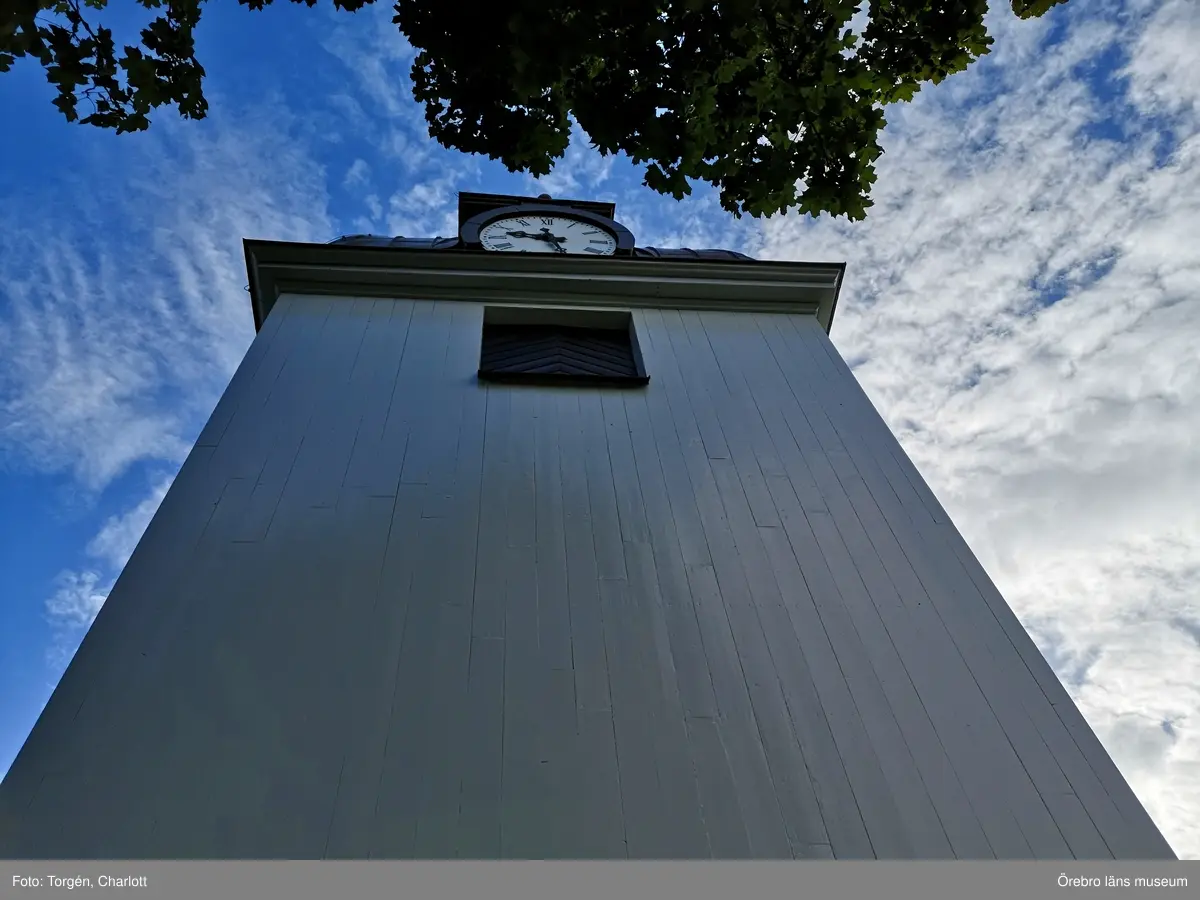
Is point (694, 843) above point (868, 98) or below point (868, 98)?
below

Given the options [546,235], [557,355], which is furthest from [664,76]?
[546,235]

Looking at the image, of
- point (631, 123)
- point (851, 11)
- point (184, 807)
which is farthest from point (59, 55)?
point (851, 11)

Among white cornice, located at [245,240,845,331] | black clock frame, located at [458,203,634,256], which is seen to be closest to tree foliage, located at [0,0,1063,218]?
white cornice, located at [245,240,845,331]

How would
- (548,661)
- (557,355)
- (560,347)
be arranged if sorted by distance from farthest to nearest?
1. (560,347)
2. (557,355)
3. (548,661)

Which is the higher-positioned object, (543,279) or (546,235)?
(546,235)

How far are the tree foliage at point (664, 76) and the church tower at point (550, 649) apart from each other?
5.50 feet

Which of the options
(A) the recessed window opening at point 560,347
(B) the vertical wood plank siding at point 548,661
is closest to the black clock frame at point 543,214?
(A) the recessed window opening at point 560,347

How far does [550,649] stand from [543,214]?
20.8 feet

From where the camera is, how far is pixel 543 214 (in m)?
9.06

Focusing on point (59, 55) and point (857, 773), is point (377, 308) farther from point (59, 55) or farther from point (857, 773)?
point (857, 773)

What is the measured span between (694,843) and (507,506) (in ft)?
7.11

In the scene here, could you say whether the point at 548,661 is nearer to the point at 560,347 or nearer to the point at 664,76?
the point at 664,76
